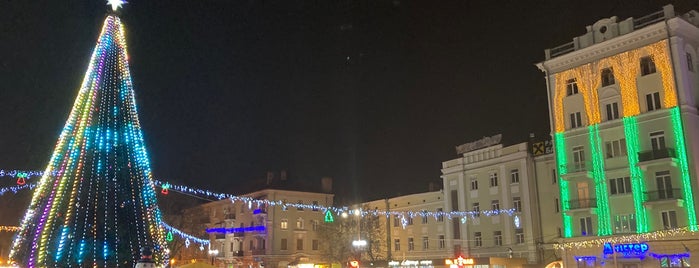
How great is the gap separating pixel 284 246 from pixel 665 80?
44057mm

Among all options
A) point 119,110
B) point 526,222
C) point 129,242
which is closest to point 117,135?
point 119,110

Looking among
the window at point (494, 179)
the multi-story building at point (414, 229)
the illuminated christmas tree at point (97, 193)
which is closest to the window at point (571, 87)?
the window at point (494, 179)

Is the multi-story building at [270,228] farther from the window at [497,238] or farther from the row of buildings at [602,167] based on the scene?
the window at [497,238]

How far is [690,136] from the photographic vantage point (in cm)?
3112

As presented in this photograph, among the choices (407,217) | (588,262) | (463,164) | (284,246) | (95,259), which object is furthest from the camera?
(284,246)

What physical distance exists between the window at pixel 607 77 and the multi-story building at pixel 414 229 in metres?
19.0

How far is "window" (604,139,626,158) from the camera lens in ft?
111

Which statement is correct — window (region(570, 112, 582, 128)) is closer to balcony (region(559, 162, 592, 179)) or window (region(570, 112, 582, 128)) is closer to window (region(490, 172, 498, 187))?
balcony (region(559, 162, 592, 179))

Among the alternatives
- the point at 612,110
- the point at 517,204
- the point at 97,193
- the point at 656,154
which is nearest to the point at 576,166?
the point at 612,110

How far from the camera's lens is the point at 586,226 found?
34875 millimetres

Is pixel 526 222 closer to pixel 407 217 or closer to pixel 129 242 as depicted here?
pixel 407 217

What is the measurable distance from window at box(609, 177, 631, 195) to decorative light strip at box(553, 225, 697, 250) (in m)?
2.64

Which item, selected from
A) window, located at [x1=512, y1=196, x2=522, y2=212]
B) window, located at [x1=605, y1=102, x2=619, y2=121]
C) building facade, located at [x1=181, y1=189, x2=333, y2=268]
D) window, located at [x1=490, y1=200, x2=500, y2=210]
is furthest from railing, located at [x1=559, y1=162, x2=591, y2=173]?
building facade, located at [x1=181, y1=189, x2=333, y2=268]

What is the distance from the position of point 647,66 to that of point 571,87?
4902 mm
